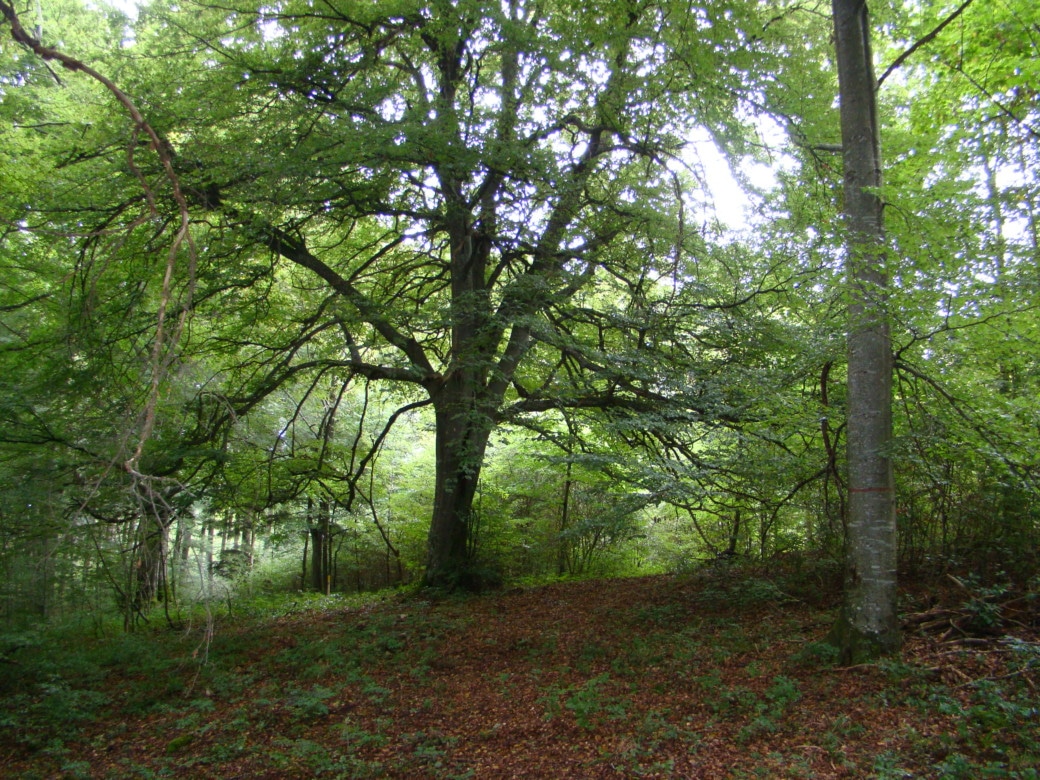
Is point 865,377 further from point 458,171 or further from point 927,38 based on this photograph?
point 458,171

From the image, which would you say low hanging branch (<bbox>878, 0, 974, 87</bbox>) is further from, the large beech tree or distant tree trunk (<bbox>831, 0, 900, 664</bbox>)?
the large beech tree

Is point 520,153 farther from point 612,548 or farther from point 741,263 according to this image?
point 612,548

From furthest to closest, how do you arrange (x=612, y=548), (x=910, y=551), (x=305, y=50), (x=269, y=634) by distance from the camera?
1. (x=612, y=548)
2. (x=269, y=634)
3. (x=305, y=50)
4. (x=910, y=551)

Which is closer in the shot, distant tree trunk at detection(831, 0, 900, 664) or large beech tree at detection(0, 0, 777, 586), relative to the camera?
distant tree trunk at detection(831, 0, 900, 664)

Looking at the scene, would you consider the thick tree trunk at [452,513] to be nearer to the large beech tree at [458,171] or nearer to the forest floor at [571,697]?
the large beech tree at [458,171]

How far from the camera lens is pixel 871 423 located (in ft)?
16.2

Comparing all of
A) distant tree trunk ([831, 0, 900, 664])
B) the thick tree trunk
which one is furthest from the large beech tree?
distant tree trunk ([831, 0, 900, 664])

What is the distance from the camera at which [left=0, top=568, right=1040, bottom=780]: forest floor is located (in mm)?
4023

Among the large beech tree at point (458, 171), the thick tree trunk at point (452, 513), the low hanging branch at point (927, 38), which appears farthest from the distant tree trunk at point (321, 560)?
the low hanging branch at point (927, 38)

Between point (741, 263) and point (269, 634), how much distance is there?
8128 millimetres

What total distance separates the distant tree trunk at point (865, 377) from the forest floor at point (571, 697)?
382 mm

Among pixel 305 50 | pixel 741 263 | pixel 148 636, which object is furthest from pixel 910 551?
pixel 148 636

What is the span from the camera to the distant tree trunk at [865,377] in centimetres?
479

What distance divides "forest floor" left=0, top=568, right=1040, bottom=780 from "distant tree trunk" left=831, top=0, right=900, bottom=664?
382 millimetres
